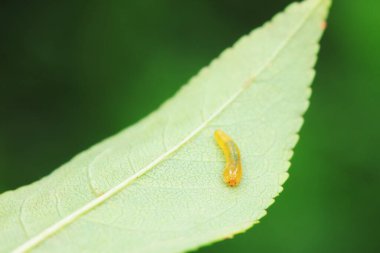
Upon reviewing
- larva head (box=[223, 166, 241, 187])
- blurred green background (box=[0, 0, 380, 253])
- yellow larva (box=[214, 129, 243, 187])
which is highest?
blurred green background (box=[0, 0, 380, 253])

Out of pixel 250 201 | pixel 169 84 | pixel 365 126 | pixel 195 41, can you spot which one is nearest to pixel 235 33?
pixel 195 41

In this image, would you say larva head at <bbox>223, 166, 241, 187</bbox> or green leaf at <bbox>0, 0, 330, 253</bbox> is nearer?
green leaf at <bbox>0, 0, 330, 253</bbox>

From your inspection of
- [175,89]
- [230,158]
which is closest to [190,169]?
[230,158]

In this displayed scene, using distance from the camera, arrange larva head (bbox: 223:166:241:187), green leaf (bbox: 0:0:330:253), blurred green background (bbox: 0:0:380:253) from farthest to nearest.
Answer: blurred green background (bbox: 0:0:380:253)
larva head (bbox: 223:166:241:187)
green leaf (bbox: 0:0:330:253)

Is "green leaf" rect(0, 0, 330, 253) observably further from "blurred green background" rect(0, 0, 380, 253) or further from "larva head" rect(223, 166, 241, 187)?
"blurred green background" rect(0, 0, 380, 253)

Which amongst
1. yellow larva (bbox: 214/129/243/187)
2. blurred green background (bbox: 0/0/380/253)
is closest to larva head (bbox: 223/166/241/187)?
yellow larva (bbox: 214/129/243/187)

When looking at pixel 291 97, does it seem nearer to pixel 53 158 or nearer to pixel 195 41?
pixel 195 41

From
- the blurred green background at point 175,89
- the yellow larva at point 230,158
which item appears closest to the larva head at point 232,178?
the yellow larva at point 230,158

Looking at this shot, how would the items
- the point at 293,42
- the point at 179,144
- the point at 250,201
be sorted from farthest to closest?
the point at 293,42 < the point at 179,144 < the point at 250,201
